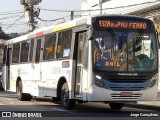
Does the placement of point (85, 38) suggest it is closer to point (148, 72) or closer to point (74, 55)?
point (74, 55)

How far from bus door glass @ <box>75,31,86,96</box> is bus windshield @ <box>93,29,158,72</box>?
2.71 ft

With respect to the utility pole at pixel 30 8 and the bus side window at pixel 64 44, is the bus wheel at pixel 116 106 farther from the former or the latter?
the utility pole at pixel 30 8

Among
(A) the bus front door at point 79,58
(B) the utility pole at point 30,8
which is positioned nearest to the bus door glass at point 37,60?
(A) the bus front door at point 79,58

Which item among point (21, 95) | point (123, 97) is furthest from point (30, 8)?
point (123, 97)

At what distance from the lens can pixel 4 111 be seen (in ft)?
52.5

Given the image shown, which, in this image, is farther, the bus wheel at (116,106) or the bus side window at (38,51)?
the bus side window at (38,51)

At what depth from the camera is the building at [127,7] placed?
1112 inches

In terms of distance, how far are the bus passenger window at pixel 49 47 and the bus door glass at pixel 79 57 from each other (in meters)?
2.14

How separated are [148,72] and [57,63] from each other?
12.6 ft

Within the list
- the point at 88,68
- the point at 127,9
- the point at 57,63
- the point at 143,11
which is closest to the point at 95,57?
the point at 88,68

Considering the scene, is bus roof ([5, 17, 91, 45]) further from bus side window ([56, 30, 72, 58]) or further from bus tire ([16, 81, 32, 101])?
bus tire ([16, 81, 32, 101])

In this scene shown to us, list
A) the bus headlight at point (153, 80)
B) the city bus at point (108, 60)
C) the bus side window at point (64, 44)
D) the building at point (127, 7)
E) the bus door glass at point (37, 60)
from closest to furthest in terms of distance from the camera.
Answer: the city bus at point (108, 60)
the bus headlight at point (153, 80)
the bus side window at point (64, 44)
the bus door glass at point (37, 60)
the building at point (127, 7)

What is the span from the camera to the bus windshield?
1537 centimetres

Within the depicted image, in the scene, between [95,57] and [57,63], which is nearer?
[95,57]
